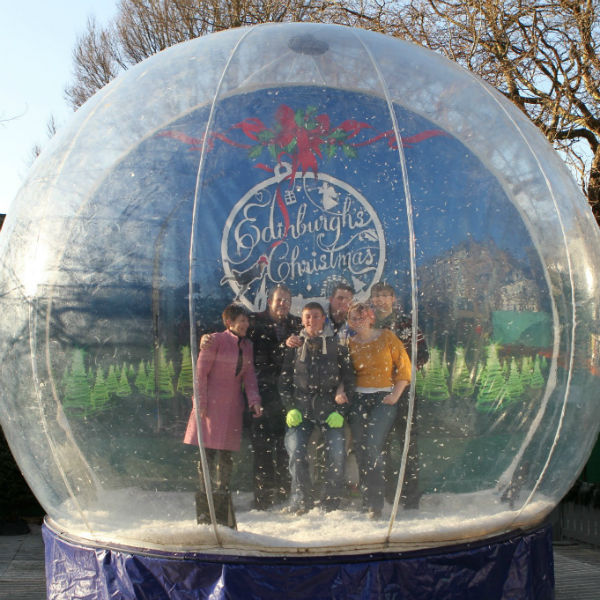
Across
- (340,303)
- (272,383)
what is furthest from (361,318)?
(272,383)

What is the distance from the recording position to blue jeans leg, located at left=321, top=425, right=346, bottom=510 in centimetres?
312

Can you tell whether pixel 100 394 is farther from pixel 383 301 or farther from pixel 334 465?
pixel 383 301

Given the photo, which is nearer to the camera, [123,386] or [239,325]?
[239,325]

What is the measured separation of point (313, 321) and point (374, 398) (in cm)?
38

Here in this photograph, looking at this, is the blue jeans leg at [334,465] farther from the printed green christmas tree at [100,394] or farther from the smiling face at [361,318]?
the printed green christmas tree at [100,394]

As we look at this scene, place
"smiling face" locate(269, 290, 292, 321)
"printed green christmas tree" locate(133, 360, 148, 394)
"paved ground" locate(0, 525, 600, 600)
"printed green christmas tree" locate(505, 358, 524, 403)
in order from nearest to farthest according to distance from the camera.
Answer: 1. "smiling face" locate(269, 290, 292, 321)
2. "printed green christmas tree" locate(133, 360, 148, 394)
3. "printed green christmas tree" locate(505, 358, 524, 403)
4. "paved ground" locate(0, 525, 600, 600)

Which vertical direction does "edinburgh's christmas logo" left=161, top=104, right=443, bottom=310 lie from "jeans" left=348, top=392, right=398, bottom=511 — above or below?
above

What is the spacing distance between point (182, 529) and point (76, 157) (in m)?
1.72

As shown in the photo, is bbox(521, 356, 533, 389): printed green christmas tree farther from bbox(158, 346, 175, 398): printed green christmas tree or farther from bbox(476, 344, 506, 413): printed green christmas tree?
bbox(158, 346, 175, 398): printed green christmas tree

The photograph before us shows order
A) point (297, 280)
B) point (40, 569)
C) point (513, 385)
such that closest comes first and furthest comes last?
point (297, 280) < point (513, 385) < point (40, 569)

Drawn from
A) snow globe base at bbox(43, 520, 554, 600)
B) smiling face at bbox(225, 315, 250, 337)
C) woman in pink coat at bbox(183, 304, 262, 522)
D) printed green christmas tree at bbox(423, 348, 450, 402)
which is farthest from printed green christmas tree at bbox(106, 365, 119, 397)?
printed green christmas tree at bbox(423, 348, 450, 402)

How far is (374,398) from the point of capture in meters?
3.15

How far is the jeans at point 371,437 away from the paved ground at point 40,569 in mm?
2510

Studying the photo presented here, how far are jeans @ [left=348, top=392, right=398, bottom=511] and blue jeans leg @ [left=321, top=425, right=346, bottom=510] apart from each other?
0.05 metres
